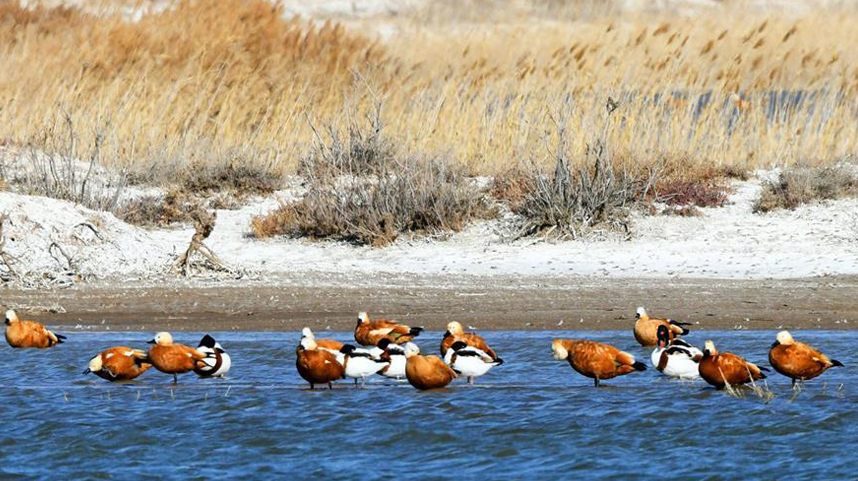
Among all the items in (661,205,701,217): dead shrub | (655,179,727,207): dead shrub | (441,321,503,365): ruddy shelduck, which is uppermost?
(655,179,727,207): dead shrub

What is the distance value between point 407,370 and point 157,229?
7.69 metres

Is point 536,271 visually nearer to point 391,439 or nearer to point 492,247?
point 492,247

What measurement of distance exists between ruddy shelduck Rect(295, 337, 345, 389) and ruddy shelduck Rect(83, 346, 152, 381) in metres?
1.14

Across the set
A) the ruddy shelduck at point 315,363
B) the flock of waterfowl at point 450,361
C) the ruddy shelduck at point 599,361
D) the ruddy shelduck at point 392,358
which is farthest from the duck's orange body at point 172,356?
the ruddy shelduck at point 599,361

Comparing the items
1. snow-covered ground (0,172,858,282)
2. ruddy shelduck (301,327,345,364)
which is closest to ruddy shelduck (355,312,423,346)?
ruddy shelduck (301,327,345,364)

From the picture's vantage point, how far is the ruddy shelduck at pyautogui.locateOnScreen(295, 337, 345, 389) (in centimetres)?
905

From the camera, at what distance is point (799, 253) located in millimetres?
14062

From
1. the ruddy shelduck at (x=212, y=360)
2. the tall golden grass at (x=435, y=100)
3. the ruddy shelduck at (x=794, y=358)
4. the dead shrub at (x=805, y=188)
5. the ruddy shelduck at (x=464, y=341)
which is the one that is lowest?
the ruddy shelduck at (x=212, y=360)

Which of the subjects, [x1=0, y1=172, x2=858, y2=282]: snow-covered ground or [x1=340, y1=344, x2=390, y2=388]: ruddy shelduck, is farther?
[x1=0, y1=172, x2=858, y2=282]: snow-covered ground

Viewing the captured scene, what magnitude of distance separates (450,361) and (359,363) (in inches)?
23.9

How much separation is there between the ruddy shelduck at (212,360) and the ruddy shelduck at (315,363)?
22.7 inches

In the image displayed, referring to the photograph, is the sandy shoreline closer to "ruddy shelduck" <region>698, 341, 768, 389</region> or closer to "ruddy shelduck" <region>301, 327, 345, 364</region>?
"ruddy shelduck" <region>301, 327, 345, 364</region>

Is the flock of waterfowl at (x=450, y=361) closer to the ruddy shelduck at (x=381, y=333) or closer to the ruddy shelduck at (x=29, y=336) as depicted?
the ruddy shelduck at (x=381, y=333)

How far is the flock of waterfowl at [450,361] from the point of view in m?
8.85
